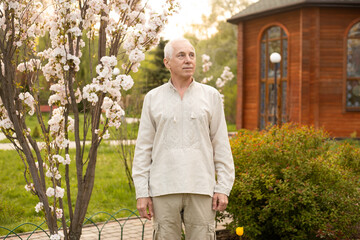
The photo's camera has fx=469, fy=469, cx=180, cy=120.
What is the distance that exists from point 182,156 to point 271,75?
15538 millimetres

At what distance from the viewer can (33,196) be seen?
7.76 meters

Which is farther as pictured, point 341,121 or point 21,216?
point 341,121

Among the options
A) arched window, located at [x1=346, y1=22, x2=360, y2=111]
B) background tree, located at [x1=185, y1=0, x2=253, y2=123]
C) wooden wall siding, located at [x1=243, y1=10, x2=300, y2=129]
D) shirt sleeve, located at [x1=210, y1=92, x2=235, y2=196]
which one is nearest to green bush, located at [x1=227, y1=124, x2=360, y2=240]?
shirt sleeve, located at [x1=210, y1=92, x2=235, y2=196]

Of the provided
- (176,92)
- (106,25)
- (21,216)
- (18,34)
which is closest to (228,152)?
(176,92)

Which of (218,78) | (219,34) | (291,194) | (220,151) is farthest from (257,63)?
(219,34)

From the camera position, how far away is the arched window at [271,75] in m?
17.5

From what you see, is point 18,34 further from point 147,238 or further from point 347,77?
point 347,77

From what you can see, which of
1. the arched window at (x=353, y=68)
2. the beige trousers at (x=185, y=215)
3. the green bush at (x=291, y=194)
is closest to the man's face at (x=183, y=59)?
the beige trousers at (x=185, y=215)

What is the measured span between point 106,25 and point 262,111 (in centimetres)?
1514

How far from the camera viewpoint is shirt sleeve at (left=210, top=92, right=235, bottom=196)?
10.0 ft

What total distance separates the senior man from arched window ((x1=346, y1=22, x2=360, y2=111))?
14562 millimetres

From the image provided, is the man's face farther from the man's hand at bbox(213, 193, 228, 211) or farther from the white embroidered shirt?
the man's hand at bbox(213, 193, 228, 211)

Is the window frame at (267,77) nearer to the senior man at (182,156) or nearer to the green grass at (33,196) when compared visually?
the green grass at (33,196)

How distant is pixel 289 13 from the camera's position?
55.9ft
